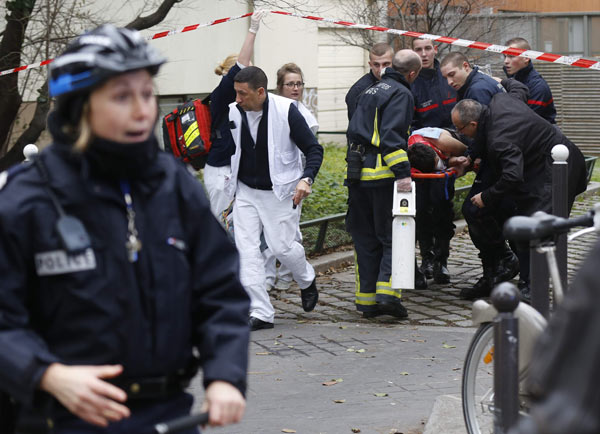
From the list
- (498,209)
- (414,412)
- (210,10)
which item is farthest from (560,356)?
(210,10)

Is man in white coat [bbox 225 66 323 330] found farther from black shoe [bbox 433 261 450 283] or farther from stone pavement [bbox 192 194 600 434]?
black shoe [bbox 433 261 450 283]

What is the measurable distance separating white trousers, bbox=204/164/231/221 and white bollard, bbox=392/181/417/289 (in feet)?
4.77

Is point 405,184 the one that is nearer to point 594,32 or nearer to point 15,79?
point 15,79

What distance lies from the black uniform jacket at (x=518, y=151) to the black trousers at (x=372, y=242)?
82 centimetres

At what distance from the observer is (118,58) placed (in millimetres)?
2396

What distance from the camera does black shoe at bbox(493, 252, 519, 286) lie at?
8789mm

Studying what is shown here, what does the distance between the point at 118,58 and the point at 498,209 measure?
6.18 meters

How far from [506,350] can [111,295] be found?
5.93ft

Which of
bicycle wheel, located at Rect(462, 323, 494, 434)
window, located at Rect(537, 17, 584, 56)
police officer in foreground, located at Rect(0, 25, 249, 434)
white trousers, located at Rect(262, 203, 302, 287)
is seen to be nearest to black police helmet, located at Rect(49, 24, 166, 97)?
police officer in foreground, located at Rect(0, 25, 249, 434)

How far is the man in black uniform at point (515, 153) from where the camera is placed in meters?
7.72

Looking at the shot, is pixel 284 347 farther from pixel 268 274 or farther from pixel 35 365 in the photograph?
pixel 35 365

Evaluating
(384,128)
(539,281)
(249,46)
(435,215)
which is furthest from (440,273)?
(539,281)

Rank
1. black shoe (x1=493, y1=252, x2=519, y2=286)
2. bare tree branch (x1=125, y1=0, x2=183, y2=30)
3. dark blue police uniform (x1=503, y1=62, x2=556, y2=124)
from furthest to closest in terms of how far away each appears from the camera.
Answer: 1. bare tree branch (x1=125, y1=0, x2=183, y2=30)
2. dark blue police uniform (x1=503, y1=62, x2=556, y2=124)
3. black shoe (x1=493, y1=252, x2=519, y2=286)

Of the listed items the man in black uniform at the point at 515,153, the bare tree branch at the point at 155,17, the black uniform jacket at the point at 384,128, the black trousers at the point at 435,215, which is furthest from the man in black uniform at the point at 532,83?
the bare tree branch at the point at 155,17
